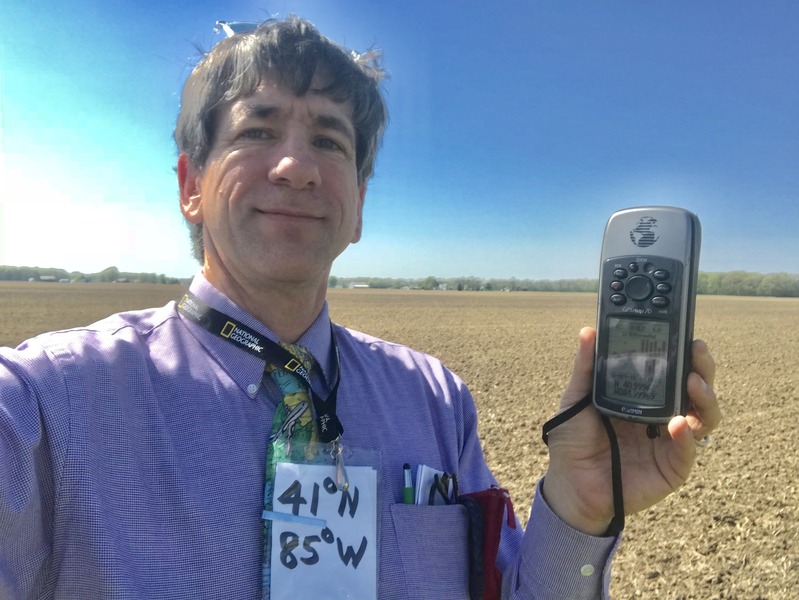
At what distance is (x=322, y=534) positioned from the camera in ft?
4.66

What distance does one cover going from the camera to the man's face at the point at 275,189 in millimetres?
1604

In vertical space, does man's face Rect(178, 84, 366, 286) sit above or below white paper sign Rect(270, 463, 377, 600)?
above

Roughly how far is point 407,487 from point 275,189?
0.94 m

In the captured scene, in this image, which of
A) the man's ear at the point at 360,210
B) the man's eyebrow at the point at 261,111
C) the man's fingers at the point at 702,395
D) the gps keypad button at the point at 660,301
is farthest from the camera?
the man's ear at the point at 360,210

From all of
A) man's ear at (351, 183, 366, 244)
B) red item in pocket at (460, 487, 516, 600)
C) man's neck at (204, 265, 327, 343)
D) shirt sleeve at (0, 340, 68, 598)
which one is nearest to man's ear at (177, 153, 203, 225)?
man's neck at (204, 265, 327, 343)

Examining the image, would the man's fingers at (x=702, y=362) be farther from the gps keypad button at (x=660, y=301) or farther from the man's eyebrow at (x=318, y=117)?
the man's eyebrow at (x=318, y=117)

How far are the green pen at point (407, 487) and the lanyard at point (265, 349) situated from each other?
0.74ft

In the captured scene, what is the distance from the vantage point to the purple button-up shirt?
3.69 feet

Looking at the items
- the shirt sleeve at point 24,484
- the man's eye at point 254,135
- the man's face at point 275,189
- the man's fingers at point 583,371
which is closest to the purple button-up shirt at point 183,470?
the shirt sleeve at point 24,484

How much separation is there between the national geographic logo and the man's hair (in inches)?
19.5

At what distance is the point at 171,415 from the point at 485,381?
40.1ft

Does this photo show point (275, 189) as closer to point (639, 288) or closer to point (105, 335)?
point (105, 335)

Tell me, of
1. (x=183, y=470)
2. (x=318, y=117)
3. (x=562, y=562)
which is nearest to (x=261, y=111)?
(x=318, y=117)

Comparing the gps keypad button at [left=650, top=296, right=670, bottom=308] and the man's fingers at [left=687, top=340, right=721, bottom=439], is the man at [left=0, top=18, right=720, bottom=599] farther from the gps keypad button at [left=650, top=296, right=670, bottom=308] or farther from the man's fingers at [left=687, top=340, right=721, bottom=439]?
the gps keypad button at [left=650, top=296, right=670, bottom=308]
